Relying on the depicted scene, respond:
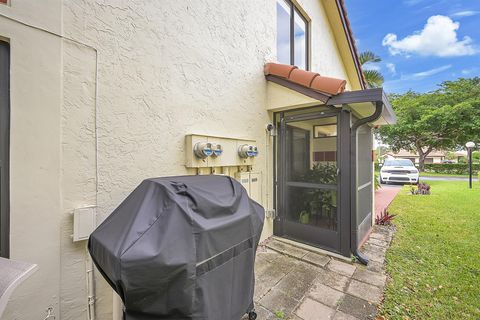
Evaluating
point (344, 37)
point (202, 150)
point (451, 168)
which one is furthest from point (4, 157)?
point (451, 168)

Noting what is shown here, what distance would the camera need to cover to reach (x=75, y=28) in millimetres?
2012

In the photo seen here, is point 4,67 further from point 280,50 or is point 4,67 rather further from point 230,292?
point 280,50

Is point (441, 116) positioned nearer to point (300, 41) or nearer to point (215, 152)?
point (300, 41)

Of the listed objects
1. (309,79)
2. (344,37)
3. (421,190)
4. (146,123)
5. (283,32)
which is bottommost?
(421,190)

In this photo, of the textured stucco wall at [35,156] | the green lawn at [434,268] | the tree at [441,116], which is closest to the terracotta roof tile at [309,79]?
the green lawn at [434,268]

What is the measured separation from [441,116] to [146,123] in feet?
88.9

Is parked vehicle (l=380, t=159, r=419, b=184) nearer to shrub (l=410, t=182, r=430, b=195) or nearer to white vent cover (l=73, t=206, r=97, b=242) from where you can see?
shrub (l=410, t=182, r=430, b=195)

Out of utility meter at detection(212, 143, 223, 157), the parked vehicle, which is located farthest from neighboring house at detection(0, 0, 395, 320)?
the parked vehicle

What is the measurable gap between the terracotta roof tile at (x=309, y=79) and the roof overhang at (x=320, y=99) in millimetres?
83

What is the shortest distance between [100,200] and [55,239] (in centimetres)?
47

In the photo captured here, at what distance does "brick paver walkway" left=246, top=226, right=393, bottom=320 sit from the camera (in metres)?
2.56

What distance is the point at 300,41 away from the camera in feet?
20.0

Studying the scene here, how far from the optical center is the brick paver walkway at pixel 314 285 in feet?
8.40

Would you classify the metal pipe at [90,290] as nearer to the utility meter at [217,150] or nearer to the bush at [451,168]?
the utility meter at [217,150]
